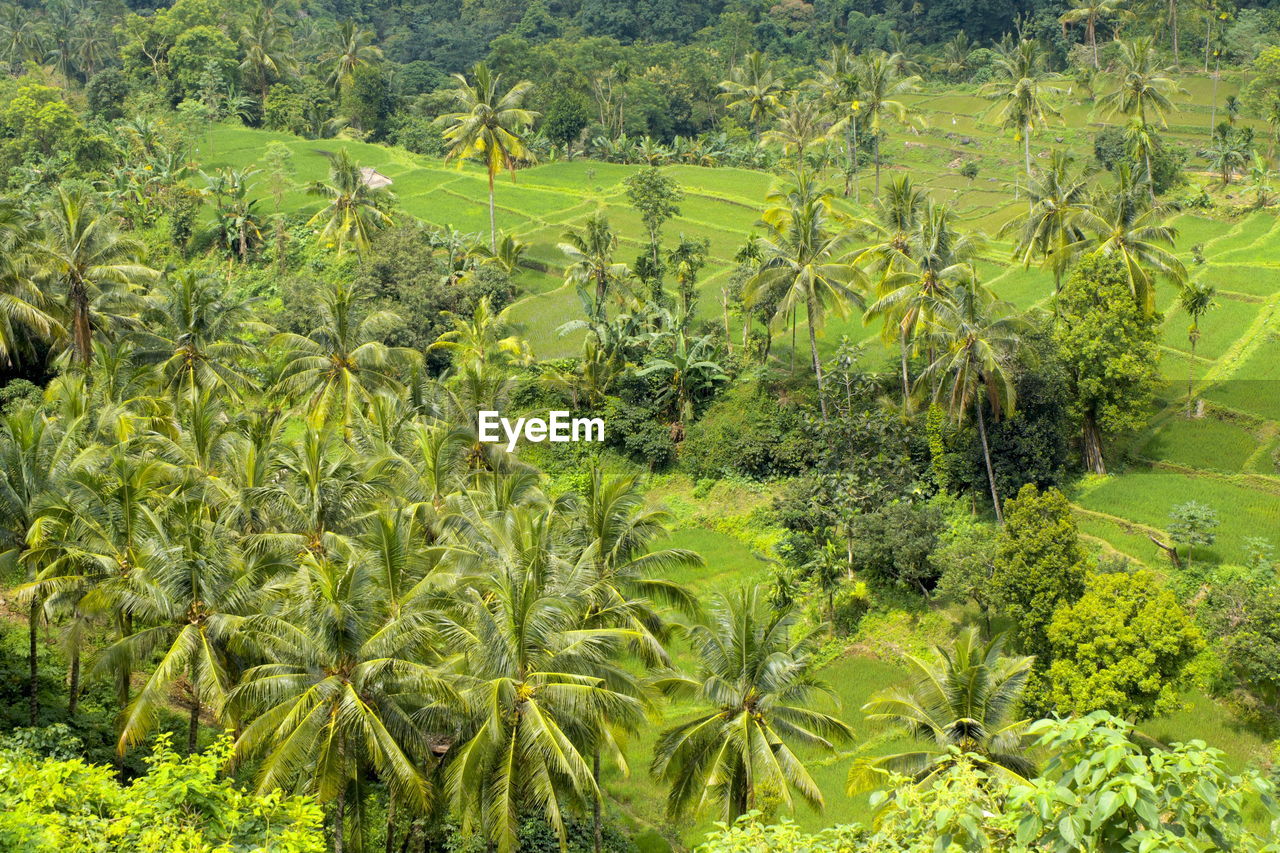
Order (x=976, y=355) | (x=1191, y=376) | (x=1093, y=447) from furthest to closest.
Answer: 1. (x=1191, y=376)
2. (x=1093, y=447)
3. (x=976, y=355)

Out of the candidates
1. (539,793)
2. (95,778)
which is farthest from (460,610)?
(95,778)

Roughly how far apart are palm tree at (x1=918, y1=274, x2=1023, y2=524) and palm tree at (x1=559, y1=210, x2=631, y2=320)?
13709 millimetres

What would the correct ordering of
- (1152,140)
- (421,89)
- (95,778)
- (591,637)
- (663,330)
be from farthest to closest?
(421,89)
(1152,140)
(663,330)
(591,637)
(95,778)

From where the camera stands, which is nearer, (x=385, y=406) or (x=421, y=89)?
(x=385, y=406)

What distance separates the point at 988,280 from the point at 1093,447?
14.2 meters

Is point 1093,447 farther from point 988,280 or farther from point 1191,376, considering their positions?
point 988,280

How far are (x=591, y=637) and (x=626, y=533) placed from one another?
5.12 meters

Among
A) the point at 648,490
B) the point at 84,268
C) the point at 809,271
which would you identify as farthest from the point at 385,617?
the point at 84,268

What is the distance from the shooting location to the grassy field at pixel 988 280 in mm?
29844

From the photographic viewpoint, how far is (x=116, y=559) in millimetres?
22656

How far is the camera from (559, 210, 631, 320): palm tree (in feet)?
142

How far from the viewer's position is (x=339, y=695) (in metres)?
19.0

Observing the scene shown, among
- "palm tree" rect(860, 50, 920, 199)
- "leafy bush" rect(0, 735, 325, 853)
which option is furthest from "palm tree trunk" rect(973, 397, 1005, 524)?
"palm tree" rect(860, 50, 920, 199)

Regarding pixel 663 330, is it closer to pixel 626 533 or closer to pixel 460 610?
pixel 626 533
